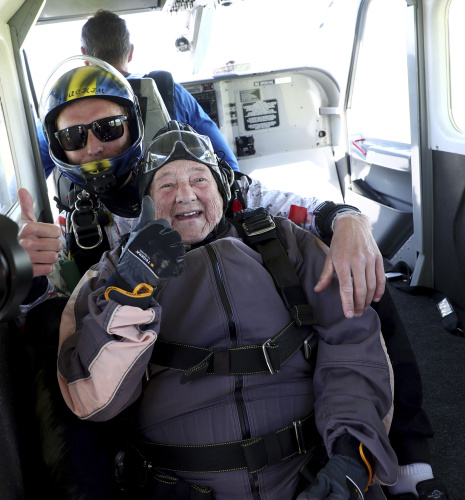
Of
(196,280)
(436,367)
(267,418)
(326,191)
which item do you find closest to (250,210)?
(196,280)

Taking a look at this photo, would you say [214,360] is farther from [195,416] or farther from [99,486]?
[99,486]

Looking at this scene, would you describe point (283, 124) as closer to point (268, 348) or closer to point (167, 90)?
point (167, 90)

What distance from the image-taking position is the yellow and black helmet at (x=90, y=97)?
5.48 ft

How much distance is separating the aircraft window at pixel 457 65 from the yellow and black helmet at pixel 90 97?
6.20ft

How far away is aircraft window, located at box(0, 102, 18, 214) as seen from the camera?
5.17 ft

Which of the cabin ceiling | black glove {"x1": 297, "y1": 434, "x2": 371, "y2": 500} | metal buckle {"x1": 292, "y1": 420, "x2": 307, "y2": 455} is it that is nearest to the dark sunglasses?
metal buckle {"x1": 292, "y1": 420, "x2": 307, "y2": 455}

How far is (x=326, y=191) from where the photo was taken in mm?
4660

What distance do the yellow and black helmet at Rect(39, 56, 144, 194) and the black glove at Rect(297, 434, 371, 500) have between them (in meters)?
1.11

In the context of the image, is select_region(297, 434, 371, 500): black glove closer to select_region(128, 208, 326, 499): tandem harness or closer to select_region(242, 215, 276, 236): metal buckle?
select_region(128, 208, 326, 499): tandem harness

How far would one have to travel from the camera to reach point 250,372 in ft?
4.09

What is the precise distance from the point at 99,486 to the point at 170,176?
88 centimetres

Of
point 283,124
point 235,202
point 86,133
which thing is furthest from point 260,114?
point 86,133

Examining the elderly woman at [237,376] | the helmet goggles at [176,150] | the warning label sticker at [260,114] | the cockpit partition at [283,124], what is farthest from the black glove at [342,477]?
the warning label sticker at [260,114]

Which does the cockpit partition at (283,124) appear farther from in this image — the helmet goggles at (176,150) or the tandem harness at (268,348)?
the tandem harness at (268,348)
